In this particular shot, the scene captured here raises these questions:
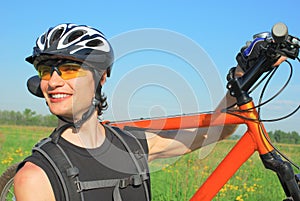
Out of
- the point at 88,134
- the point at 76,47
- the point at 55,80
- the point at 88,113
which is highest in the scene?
the point at 76,47

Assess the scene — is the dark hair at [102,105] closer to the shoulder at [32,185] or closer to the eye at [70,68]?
the eye at [70,68]

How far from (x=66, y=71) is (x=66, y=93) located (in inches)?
5.1

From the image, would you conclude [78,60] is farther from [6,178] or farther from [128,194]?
[6,178]

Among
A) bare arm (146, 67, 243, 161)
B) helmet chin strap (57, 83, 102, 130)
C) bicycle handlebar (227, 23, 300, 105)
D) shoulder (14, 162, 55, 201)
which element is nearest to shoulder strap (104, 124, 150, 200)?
helmet chin strap (57, 83, 102, 130)

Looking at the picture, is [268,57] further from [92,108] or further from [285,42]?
[92,108]

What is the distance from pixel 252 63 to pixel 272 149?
1.81 feet

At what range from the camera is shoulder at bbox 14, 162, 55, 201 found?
1869mm

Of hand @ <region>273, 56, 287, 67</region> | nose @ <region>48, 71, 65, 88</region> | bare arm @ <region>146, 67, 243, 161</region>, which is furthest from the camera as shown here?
bare arm @ <region>146, 67, 243, 161</region>

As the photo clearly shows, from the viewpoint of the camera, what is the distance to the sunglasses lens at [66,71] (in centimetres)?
218

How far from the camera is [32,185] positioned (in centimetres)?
187

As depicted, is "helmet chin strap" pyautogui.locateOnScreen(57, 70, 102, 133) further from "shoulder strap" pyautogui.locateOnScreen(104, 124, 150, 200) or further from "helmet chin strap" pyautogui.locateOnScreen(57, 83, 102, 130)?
"shoulder strap" pyautogui.locateOnScreen(104, 124, 150, 200)

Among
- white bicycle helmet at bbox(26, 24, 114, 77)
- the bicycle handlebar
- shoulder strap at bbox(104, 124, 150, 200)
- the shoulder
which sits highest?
white bicycle helmet at bbox(26, 24, 114, 77)

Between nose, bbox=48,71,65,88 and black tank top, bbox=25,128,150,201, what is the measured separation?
0.87ft

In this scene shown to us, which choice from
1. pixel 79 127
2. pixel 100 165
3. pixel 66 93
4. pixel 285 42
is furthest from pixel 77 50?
pixel 285 42
